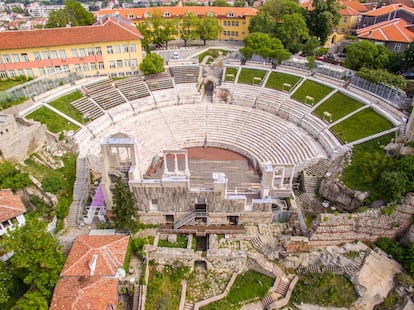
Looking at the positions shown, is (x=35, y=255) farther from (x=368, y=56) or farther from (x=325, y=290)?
(x=368, y=56)

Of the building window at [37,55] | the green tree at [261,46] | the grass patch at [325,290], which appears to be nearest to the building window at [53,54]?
the building window at [37,55]

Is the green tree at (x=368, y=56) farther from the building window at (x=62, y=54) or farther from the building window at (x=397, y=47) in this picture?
the building window at (x=62, y=54)

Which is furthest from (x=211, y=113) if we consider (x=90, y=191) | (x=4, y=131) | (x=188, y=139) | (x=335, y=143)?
(x=4, y=131)

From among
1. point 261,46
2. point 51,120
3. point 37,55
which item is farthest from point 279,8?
point 51,120

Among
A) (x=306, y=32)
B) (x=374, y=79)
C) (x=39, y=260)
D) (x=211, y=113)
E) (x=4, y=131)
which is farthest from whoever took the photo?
(x=306, y=32)

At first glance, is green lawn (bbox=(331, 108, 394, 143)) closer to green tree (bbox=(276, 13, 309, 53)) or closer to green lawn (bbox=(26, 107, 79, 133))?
green tree (bbox=(276, 13, 309, 53))

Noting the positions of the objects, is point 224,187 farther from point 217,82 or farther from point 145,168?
point 217,82
